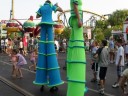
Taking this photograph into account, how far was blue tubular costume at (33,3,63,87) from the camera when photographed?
974 cm

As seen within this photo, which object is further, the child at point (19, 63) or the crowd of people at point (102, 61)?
the child at point (19, 63)

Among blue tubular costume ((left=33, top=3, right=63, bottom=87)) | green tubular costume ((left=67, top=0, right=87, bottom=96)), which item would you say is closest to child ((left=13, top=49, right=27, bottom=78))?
blue tubular costume ((left=33, top=3, right=63, bottom=87))

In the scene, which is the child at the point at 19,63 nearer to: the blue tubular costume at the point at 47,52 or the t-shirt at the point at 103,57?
the blue tubular costume at the point at 47,52

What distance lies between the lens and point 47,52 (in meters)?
9.76

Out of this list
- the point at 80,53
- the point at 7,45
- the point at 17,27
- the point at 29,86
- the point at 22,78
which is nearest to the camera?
the point at 80,53

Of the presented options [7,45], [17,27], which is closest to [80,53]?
[7,45]

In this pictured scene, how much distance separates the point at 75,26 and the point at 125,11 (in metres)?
76.7

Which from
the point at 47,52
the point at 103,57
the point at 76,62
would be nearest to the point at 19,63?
the point at 47,52

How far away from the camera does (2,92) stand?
1004cm

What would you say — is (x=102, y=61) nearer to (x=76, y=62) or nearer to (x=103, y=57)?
(x=103, y=57)

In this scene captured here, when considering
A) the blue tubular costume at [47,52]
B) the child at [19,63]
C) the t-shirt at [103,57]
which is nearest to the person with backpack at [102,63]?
the t-shirt at [103,57]

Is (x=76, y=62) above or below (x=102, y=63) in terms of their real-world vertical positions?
above

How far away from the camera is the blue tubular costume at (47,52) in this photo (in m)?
9.74

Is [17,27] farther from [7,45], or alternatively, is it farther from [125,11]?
[125,11]
